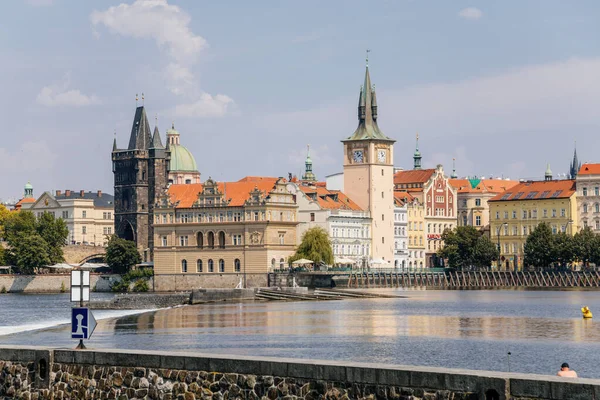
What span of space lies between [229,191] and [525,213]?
4318 centimetres

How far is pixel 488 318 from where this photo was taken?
79875mm

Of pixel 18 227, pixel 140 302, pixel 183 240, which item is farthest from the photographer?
pixel 18 227

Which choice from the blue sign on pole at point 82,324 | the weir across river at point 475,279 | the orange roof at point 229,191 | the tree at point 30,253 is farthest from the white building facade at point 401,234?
the blue sign on pole at point 82,324

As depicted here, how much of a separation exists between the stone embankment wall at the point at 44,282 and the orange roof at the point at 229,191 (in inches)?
619

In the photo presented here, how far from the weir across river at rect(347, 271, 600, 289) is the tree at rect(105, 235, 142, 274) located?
39019 millimetres

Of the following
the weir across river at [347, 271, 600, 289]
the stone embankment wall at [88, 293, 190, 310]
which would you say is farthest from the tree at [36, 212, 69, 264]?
the stone embankment wall at [88, 293, 190, 310]

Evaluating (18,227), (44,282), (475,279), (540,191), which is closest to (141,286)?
(44,282)

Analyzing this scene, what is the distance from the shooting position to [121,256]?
579 feet

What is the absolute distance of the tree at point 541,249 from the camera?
505ft

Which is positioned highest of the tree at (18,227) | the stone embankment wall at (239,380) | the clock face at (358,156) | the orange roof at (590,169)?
the clock face at (358,156)

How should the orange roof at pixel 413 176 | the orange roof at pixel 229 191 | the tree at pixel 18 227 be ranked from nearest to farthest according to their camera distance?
1. the orange roof at pixel 229 191
2. the tree at pixel 18 227
3. the orange roof at pixel 413 176

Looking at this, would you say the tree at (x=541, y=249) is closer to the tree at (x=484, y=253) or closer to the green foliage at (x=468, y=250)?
the tree at (x=484, y=253)

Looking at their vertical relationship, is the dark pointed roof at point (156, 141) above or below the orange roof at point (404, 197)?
above

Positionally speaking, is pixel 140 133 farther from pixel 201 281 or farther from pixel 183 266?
pixel 201 281
